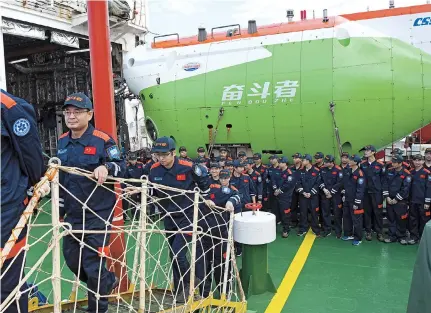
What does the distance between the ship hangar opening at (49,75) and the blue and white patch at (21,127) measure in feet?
31.0

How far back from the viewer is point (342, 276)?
5172 millimetres

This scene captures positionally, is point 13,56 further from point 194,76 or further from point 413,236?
point 413,236

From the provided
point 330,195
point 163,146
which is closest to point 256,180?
point 330,195

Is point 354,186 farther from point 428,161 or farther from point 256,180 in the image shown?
point 256,180

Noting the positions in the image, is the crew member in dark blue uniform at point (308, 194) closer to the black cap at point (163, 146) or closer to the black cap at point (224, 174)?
the black cap at point (224, 174)

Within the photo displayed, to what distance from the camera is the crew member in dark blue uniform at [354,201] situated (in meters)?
6.43

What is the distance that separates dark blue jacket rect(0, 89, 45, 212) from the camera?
7.15 ft

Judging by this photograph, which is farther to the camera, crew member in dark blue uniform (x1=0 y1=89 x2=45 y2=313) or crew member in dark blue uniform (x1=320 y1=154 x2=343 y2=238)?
crew member in dark blue uniform (x1=320 y1=154 x2=343 y2=238)

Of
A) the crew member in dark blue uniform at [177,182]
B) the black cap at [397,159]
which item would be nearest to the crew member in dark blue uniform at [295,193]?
the black cap at [397,159]

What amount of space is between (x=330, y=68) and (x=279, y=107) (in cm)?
122

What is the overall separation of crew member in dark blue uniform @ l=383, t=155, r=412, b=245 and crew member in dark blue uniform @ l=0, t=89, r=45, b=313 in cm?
574

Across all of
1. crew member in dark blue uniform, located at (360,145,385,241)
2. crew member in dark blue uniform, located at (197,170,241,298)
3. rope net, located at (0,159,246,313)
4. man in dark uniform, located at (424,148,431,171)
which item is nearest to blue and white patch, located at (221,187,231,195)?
crew member in dark blue uniform, located at (197,170,241,298)

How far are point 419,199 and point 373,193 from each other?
2.31 feet

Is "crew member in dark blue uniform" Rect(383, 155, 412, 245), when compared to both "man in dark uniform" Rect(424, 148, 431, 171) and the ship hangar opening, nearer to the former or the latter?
"man in dark uniform" Rect(424, 148, 431, 171)
